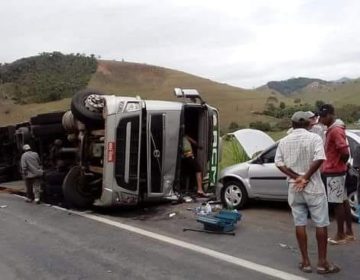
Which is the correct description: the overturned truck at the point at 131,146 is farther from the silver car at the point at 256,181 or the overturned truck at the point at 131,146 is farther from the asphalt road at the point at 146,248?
the silver car at the point at 256,181

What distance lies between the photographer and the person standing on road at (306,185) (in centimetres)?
588

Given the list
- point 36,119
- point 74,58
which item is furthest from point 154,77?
point 36,119

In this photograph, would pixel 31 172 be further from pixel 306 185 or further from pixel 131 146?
pixel 306 185

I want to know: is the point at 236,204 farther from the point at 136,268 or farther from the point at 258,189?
the point at 136,268

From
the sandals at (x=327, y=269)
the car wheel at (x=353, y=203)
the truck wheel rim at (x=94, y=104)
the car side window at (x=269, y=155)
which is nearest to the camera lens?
the sandals at (x=327, y=269)

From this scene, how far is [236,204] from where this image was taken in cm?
1022

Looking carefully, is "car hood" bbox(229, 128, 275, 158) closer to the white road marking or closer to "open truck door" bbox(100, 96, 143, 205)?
"open truck door" bbox(100, 96, 143, 205)

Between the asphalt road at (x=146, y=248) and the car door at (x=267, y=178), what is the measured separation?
348 mm

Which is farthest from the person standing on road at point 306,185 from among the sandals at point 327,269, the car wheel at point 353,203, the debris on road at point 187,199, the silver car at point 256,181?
the debris on road at point 187,199

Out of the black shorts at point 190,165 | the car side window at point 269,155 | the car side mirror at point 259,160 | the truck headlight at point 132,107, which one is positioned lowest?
the black shorts at point 190,165

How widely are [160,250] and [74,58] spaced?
296 feet

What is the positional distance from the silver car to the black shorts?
87 centimetres

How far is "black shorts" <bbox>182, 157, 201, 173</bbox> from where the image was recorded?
11.3 metres

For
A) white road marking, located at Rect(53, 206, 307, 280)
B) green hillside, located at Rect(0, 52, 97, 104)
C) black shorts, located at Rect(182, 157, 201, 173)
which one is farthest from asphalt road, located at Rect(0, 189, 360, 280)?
green hillside, located at Rect(0, 52, 97, 104)
